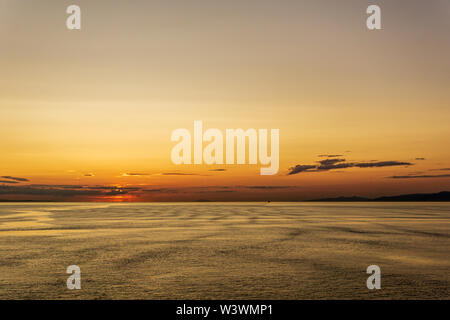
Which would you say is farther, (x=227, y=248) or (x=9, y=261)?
(x=227, y=248)

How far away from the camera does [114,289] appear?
8.05m

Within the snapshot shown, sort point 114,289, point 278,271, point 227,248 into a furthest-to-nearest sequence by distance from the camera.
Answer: point 227,248 < point 278,271 < point 114,289

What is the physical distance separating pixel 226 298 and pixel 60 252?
7.28 meters
